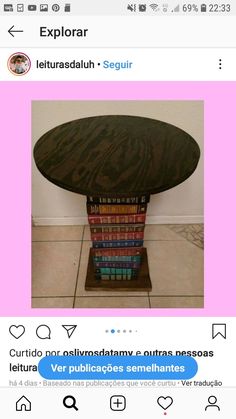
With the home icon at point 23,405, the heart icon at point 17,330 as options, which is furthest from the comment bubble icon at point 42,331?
the home icon at point 23,405

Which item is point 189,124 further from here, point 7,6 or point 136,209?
point 7,6

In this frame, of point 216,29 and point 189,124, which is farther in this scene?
point 189,124

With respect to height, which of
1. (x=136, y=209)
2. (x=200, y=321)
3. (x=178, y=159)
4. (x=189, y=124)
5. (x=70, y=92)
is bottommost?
(x=200, y=321)

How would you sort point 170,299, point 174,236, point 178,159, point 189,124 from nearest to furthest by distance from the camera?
point 178,159 → point 170,299 → point 189,124 → point 174,236

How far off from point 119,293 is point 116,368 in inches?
21.9

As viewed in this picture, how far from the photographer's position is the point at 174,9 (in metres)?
0.62

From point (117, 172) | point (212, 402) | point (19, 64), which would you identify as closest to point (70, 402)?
point (212, 402)

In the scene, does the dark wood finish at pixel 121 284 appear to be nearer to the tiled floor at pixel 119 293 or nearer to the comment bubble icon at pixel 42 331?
the tiled floor at pixel 119 293

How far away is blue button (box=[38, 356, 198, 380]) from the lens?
0.70 metres

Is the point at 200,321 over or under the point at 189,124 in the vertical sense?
under

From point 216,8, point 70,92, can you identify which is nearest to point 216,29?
point 216,8

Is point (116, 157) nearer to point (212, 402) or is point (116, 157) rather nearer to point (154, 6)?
point (154, 6)

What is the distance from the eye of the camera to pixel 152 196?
1677 mm

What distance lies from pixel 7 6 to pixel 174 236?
123 centimetres
